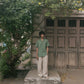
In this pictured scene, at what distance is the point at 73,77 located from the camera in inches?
224

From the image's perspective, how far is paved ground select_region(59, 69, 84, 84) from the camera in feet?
17.4

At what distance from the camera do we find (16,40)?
5.51m

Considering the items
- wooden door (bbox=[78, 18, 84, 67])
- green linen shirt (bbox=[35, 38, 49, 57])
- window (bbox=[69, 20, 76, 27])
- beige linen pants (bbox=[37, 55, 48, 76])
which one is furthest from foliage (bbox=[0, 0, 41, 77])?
wooden door (bbox=[78, 18, 84, 67])

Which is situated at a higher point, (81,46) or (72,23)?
(72,23)

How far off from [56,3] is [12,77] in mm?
3635

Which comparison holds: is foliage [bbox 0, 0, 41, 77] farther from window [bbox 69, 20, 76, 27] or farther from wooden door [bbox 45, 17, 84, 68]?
window [bbox 69, 20, 76, 27]

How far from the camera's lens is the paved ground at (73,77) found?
208 inches

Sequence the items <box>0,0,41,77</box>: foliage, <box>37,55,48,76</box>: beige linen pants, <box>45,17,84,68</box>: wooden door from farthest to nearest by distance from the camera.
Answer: <box>45,17,84,68</box>: wooden door → <box>37,55,48,76</box>: beige linen pants → <box>0,0,41,77</box>: foliage

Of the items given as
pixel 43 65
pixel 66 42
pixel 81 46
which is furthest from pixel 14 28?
pixel 81 46

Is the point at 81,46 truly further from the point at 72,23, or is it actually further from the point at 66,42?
the point at 72,23

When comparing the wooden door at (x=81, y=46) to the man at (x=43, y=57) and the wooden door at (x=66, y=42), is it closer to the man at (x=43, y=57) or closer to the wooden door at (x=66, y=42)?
the wooden door at (x=66, y=42)

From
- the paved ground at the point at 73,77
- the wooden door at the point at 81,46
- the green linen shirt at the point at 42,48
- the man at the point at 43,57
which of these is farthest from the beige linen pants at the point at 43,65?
the wooden door at the point at 81,46

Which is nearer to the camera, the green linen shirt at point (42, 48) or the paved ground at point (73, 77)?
the green linen shirt at point (42, 48)

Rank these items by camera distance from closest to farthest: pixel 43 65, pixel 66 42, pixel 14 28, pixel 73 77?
pixel 43 65
pixel 14 28
pixel 73 77
pixel 66 42
